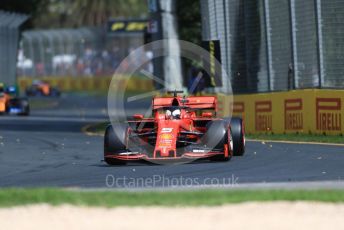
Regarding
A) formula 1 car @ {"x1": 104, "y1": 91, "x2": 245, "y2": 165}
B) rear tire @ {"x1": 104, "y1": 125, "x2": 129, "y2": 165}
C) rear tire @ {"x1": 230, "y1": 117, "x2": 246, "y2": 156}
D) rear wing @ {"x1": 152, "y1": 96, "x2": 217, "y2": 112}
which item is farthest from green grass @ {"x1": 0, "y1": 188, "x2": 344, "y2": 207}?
rear wing @ {"x1": 152, "y1": 96, "x2": 217, "y2": 112}

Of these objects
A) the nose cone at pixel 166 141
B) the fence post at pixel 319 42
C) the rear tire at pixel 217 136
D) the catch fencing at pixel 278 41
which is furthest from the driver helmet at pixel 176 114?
the fence post at pixel 319 42

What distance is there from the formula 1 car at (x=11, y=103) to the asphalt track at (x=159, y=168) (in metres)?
16.1

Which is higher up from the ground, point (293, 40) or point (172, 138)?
point (293, 40)

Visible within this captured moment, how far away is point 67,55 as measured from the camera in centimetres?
7362

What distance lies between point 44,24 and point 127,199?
340 ft

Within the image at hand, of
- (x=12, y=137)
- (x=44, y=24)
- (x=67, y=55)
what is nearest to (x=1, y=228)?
(x=12, y=137)

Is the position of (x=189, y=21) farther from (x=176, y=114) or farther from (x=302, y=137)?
(x=176, y=114)

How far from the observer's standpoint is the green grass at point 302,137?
22641mm

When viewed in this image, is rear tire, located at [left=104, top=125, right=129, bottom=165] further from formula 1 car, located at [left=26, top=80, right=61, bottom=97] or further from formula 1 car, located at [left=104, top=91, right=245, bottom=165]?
formula 1 car, located at [left=26, top=80, right=61, bottom=97]

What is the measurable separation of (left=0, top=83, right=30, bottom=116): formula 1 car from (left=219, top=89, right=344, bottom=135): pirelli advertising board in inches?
593

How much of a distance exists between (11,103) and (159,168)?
24927 mm

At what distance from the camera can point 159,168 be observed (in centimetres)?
1739

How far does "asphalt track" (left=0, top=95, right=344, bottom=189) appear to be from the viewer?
15.1 metres

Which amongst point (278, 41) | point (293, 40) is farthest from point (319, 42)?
point (278, 41)
